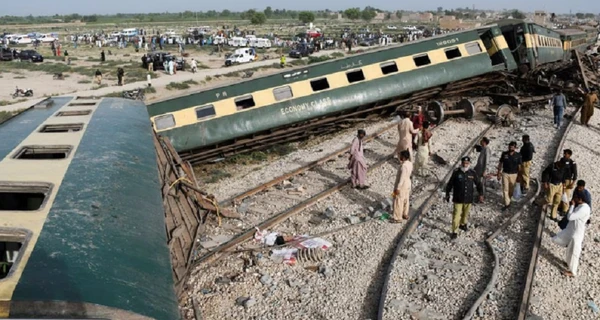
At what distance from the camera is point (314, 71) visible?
16.0m

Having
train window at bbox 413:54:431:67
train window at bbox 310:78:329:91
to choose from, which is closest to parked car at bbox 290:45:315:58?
train window at bbox 413:54:431:67

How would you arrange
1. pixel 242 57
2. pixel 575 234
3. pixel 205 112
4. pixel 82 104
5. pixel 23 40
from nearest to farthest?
pixel 575 234, pixel 82 104, pixel 205 112, pixel 242 57, pixel 23 40

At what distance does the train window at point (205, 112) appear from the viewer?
14.4 meters

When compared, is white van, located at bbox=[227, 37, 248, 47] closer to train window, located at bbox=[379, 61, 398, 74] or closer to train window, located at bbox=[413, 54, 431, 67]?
train window, located at bbox=[413, 54, 431, 67]

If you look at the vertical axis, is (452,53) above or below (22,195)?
above

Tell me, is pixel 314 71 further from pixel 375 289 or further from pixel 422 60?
pixel 375 289

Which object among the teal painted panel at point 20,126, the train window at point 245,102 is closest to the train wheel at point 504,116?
the train window at point 245,102

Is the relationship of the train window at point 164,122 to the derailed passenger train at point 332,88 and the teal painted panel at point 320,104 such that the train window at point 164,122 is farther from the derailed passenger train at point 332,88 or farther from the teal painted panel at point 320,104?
the teal painted panel at point 320,104

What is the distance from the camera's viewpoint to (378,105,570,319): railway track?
730cm

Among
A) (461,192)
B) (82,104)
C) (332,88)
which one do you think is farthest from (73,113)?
(461,192)

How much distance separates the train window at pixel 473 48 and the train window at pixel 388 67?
3.25 meters

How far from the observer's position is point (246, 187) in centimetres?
1277

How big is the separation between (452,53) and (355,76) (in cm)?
417

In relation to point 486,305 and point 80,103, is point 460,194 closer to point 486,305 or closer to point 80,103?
point 486,305
